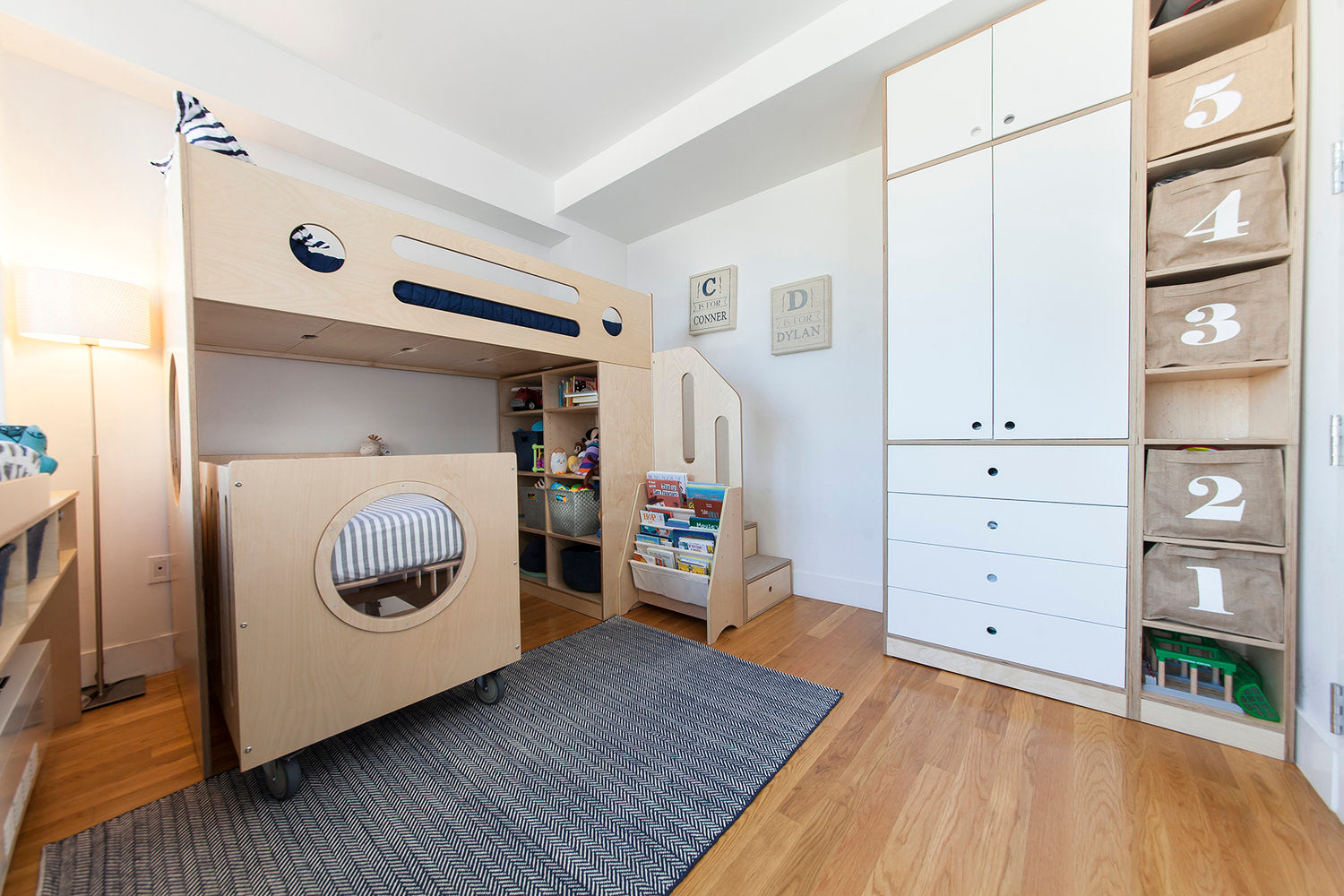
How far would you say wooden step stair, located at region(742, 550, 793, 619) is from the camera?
2.44 m

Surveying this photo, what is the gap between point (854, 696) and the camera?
171cm

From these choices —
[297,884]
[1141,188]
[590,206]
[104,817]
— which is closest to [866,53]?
[1141,188]

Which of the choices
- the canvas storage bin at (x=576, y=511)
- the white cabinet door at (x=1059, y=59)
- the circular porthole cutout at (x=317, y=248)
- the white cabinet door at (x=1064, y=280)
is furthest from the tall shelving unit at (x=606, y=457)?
the white cabinet door at (x=1059, y=59)

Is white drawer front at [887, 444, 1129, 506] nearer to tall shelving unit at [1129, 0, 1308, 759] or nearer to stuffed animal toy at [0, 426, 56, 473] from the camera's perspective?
tall shelving unit at [1129, 0, 1308, 759]

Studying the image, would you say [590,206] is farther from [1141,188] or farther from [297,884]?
[297,884]

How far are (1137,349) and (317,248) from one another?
8.51ft

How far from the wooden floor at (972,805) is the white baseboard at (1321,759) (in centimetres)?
4

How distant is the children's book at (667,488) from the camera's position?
241cm

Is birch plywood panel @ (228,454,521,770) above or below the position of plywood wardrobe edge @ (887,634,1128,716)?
above

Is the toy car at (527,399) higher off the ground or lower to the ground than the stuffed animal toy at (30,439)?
higher

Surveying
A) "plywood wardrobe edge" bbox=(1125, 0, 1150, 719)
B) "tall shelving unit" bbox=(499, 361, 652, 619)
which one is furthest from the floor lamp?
"plywood wardrobe edge" bbox=(1125, 0, 1150, 719)

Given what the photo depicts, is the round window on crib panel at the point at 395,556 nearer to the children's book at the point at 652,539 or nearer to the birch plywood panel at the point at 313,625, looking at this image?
the birch plywood panel at the point at 313,625

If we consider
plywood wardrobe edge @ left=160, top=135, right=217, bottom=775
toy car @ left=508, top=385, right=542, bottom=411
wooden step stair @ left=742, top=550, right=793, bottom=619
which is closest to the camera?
plywood wardrobe edge @ left=160, top=135, right=217, bottom=775

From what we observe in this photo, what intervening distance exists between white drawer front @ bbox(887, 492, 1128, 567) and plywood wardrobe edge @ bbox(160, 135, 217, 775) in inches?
91.0
